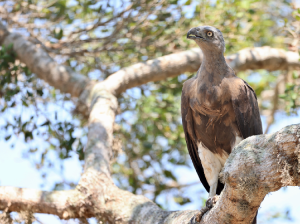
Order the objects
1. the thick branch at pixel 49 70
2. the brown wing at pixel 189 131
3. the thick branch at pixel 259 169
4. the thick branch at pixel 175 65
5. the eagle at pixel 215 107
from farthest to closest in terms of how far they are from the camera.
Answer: the thick branch at pixel 49 70
the thick branch at pixel 175 65
the brown wing at pixel 189 131
the eagle at pixel 215 107
the thick branch at pixel 259 169

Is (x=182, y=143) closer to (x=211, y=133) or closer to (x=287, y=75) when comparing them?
(x=211, y=133)

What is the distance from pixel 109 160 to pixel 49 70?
1932 mm

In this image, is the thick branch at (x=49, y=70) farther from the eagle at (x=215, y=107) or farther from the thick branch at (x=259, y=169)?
the thick branch at (x=259, y=169)

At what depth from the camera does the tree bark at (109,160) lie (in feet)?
7.20

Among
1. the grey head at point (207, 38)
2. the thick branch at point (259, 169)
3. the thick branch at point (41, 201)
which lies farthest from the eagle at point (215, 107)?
the thick branch at point (41, 201)

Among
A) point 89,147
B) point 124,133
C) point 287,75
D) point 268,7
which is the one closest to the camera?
point 89,147

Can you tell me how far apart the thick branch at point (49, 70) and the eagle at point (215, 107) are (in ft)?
7.16

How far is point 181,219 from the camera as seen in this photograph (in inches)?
125

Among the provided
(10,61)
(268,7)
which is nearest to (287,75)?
(268,7)

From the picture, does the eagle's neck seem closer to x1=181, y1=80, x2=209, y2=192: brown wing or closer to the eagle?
the eagle

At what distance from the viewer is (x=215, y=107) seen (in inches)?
141

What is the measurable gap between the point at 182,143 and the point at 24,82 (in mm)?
2678

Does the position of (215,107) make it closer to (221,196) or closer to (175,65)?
(221,196)

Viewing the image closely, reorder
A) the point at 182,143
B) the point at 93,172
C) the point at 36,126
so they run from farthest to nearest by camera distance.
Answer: the point at 182,143, the point at 36,126, the point at 93,172
